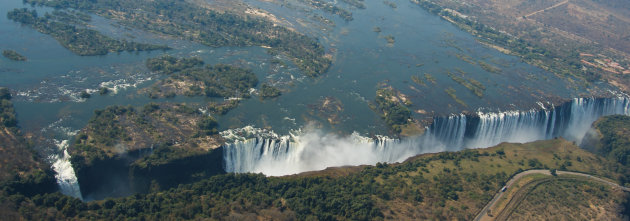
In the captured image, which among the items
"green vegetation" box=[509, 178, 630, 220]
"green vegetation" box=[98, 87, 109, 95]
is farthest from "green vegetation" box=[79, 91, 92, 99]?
"green vegetation" box=[509, 178, 630, 220]

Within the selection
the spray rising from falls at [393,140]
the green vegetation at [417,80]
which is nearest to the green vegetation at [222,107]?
the spray rising from falls at [393,140]

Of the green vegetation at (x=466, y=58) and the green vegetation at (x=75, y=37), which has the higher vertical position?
the green vegetation at (x=466, y=58)

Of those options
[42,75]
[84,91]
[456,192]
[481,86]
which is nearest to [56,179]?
[84,91]

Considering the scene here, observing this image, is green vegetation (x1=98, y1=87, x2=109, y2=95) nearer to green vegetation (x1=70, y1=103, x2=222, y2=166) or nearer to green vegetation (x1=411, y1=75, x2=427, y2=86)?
green vegetation (x1=70, y1=103, x2=222, y2=166)

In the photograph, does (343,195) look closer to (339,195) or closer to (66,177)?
(339,195)

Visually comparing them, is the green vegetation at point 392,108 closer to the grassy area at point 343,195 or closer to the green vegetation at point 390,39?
the grassy area at point 343,195

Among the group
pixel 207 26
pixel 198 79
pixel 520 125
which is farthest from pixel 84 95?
pixel 520 125

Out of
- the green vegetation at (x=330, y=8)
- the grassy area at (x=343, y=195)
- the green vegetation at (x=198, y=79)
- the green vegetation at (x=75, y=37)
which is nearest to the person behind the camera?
the grassy area at (x=343, y=195)
